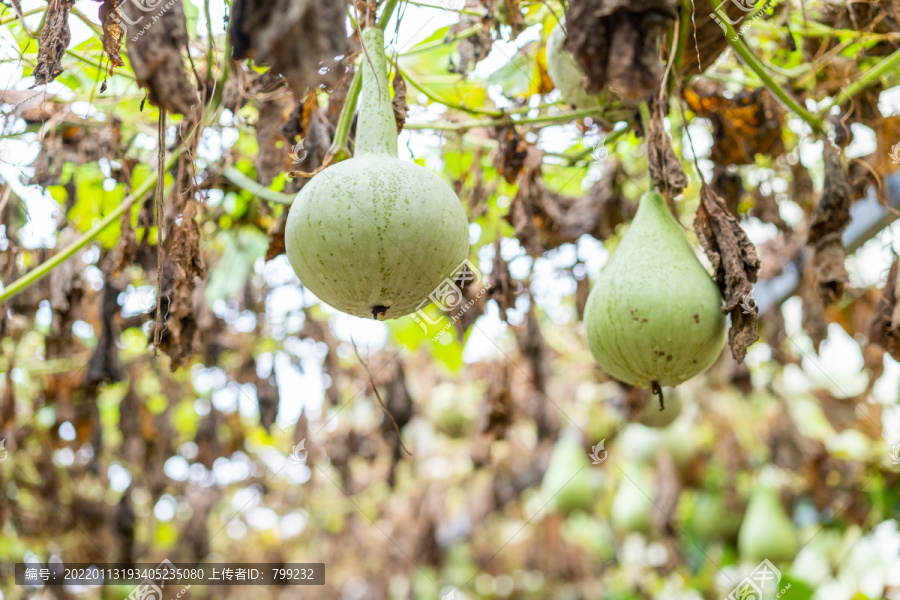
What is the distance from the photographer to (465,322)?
8.11ft

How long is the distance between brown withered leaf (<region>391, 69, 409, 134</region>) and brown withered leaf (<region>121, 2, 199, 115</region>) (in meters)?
0.65

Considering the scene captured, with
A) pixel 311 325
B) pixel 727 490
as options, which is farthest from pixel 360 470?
pixel 311 325

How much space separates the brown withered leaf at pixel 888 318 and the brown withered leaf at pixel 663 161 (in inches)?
28.7

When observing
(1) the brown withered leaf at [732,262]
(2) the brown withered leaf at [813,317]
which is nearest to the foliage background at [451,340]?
(2) the brown withered leaf at [813,317]

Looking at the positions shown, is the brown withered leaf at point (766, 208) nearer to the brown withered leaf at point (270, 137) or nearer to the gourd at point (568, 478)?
the brown withered leaf at point (270, 137)

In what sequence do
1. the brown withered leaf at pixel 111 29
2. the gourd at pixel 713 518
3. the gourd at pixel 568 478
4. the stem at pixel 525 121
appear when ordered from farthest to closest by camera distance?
the gourd at pixel 713 518 < the gourd at pixel 568 478 < the stem at pixel 525 121 < the brown withered leaf at pixel 111 29

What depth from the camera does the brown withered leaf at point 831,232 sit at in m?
1.77

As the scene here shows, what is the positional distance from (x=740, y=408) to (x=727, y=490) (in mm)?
584

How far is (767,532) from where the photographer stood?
4695mm

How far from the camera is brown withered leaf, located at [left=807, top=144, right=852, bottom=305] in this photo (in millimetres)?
1770

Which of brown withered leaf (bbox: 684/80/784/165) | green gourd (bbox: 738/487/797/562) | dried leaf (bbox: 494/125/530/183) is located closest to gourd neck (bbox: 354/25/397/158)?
dried leaf (bbox: 494/125/530/183)

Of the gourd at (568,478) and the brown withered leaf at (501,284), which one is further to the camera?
the gourd at (568,478)

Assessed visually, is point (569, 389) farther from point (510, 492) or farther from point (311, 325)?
point (311, 325)

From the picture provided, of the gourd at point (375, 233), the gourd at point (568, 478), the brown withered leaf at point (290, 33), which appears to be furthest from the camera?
the gourd at point (568, 478)
